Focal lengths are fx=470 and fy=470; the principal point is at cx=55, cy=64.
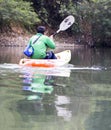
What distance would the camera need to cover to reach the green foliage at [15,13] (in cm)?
2872

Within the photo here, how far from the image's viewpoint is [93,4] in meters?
34.4

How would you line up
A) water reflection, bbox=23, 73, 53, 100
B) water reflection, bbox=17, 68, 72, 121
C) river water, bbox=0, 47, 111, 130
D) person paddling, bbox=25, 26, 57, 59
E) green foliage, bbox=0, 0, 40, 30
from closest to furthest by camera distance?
river water, bbox=0, 47, 111, 130
water reflection, bbox=17, 68, 72, 121
water reflection, bbox=23, 73, 53, 100
person paddling, bbox=25, 26, 57, 59
green foliage, bbox=0, 0, 40, 30

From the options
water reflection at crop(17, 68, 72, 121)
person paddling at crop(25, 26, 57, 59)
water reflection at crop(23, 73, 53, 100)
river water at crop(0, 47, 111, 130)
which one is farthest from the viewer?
person paddling at crop(25, 26, 57, 59)

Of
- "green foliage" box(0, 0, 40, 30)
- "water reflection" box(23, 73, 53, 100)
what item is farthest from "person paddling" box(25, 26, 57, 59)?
"green foliage" box(0, 0, 40, 30)

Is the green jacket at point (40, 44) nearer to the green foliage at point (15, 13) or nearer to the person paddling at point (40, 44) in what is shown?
the person paddling at point (40, 44)

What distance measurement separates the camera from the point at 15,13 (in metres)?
29.3

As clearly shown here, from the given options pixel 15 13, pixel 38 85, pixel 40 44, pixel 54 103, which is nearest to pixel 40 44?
pixel 40 44

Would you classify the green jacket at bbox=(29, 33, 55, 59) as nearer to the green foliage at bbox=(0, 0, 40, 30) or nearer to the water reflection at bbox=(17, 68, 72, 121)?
the water reflection at bbox=(17, 68, 72, 121)

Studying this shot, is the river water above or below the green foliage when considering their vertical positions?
below

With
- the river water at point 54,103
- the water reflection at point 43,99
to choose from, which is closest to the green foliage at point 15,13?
the river water at point 54,103

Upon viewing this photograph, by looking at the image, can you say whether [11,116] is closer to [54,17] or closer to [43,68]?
[43,68]

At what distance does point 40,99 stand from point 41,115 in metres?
1.23

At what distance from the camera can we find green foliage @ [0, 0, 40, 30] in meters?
28.7

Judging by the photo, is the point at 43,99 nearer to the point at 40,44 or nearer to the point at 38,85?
the point at 38,85
